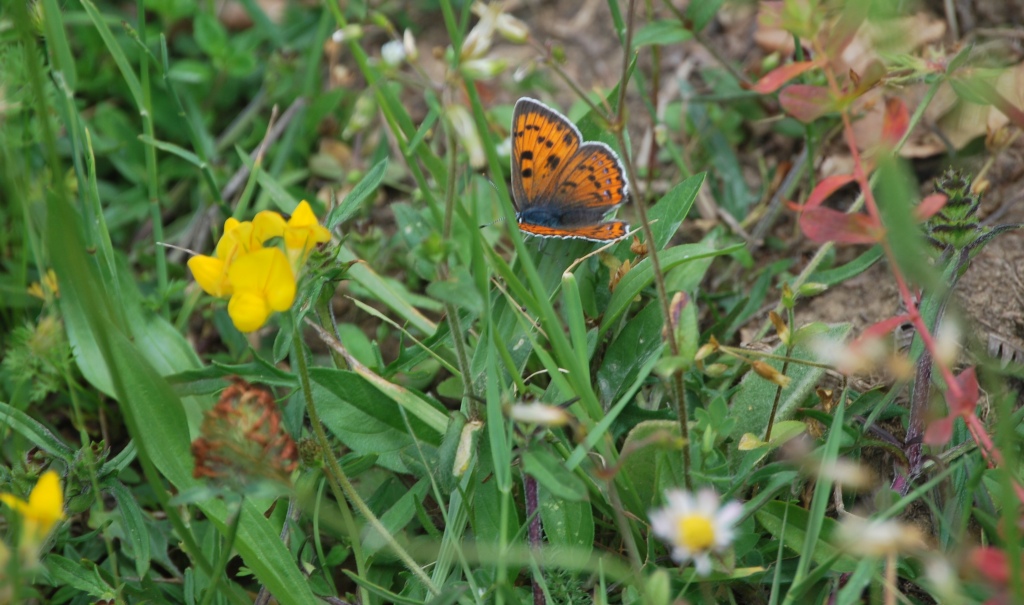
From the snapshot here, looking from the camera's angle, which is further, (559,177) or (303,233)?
(559,177)

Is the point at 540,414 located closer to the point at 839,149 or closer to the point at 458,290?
the point at 458,290

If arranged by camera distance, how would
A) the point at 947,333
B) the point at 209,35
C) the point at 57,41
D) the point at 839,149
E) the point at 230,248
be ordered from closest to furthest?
the point at 230,248 → the point at 947,333 → the point at 57,41 → the point at 839,149 → the point at 209,35

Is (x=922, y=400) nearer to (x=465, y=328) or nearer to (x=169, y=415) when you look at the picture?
(x=465, y=328)

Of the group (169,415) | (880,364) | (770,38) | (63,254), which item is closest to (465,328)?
(169,415)

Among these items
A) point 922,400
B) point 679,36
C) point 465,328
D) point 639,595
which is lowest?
point 639,595

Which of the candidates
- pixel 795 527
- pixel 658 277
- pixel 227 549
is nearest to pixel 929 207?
pixel 658 277
